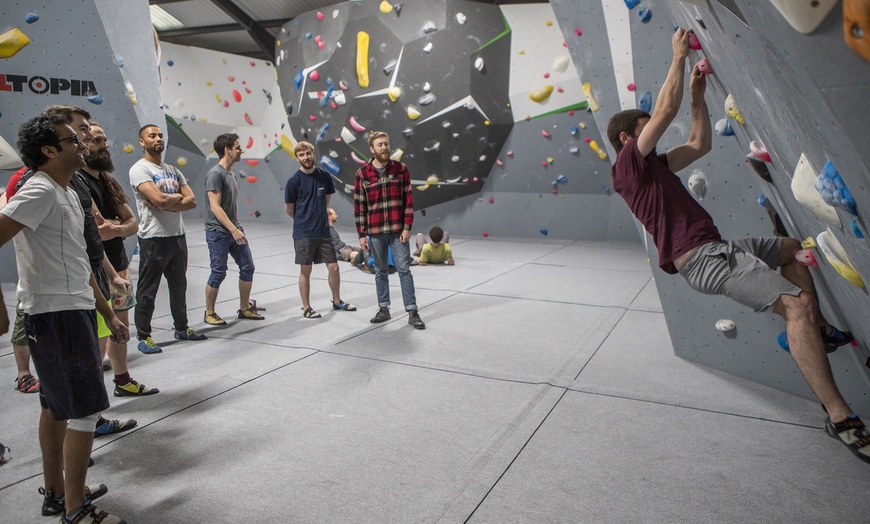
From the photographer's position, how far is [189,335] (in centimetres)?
437

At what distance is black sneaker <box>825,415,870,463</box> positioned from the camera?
240 cm

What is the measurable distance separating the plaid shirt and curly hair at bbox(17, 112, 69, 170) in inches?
111

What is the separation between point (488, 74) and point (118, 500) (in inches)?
341

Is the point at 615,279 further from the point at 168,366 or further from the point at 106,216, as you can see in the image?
the point at 106,216

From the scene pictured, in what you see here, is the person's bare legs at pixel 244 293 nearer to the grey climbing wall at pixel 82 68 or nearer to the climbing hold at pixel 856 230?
the grey climbing wall at pixel 82 68

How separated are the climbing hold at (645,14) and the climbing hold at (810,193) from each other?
1.96m

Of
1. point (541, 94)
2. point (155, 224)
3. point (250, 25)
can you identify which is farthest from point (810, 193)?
point (250, 25)

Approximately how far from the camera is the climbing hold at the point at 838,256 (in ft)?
6.24

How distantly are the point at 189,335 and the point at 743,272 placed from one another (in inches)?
142

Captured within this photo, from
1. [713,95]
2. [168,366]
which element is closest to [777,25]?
[713,95]

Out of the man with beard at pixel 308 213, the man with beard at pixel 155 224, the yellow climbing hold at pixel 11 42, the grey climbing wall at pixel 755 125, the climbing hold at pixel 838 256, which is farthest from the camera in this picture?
the yellow climbing hold at pixel 11 42

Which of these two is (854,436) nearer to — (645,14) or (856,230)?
(856,230)

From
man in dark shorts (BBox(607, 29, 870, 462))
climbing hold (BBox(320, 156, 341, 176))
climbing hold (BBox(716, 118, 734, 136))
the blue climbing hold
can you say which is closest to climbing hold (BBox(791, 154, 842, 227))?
man in dark shorts (BBox(607, 29, 870, 462))

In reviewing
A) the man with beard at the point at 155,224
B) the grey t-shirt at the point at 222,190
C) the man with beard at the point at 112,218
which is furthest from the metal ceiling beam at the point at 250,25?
the man with beard at the point at 112,218
